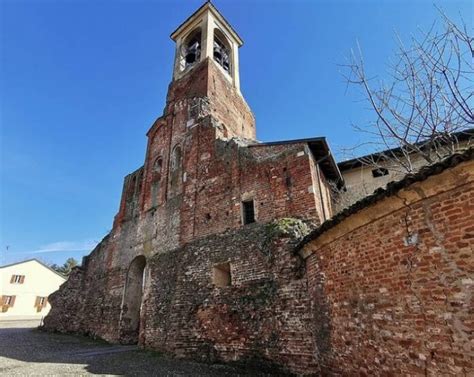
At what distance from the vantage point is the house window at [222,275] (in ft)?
32.7

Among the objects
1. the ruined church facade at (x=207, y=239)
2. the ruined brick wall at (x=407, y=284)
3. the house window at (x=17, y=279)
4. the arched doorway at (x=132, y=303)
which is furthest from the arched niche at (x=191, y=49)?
the house window at (x=17, y=279)

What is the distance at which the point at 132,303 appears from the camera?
46.6 ft

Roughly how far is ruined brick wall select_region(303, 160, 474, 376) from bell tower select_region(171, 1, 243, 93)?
50.6 ft

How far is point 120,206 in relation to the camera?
17.6 metres

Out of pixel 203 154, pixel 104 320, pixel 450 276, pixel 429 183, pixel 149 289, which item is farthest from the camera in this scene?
pixel 104 320

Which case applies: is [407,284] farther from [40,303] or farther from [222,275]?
[40,303]

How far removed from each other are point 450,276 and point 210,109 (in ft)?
43.1

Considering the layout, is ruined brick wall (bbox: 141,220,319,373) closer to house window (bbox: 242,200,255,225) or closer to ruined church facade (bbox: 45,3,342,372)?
ruined church facade (bbox: 45,3,342,372)

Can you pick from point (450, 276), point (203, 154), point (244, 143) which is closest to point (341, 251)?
point (450, 276)

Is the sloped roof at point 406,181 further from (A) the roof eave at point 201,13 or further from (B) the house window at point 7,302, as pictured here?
(B) the house window at point 7,302

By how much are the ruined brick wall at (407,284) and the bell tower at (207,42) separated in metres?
15.4

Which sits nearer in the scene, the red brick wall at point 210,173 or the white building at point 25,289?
the red brick wall at point 210,173

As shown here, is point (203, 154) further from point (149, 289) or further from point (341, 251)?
point (341, 251)

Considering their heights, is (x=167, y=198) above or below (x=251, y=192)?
above
